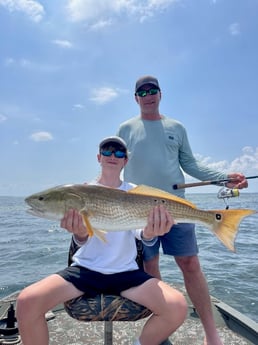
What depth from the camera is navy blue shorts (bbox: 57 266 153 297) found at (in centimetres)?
286

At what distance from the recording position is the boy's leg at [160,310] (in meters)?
2.67

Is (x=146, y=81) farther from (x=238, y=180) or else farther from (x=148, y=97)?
(x=238, y=180)

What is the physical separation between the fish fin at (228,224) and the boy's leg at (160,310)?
2.18 ft

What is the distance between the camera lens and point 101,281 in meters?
2.91

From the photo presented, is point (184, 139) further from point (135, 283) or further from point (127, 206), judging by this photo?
point (135, 283)

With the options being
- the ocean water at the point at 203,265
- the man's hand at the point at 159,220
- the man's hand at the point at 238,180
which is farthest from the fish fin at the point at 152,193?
the ocean water at the point at 203,265

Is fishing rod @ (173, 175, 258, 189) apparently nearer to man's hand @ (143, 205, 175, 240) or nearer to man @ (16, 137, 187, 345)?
man @ (16, 137, 187, 345)

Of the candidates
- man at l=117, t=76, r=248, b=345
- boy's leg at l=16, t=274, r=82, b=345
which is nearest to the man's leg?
man at l=117, t=76, r=248, b=345

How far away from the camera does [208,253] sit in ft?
36.0

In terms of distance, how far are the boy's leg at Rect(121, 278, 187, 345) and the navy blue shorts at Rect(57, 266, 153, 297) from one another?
4.7 inches

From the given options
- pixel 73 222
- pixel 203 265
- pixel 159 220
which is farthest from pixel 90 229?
pixel 203 265

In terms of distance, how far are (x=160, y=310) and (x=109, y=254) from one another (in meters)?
0.69

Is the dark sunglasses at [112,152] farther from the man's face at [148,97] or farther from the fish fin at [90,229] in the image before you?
the man's face at [148,97]

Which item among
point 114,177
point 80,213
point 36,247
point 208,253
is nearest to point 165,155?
point 114,177
